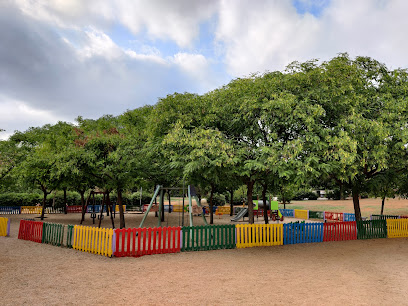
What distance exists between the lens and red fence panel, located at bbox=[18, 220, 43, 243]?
46.5 feet

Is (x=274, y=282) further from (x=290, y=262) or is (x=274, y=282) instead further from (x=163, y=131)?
(x=163, y=131)

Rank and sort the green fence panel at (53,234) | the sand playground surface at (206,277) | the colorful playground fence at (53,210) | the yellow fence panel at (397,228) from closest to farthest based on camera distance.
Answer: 1. the sand playground surface at (206,277)
2. the green fence panel at (53,234)
3. the yellow fence panel at (397,228)
4. the colorful playground fence at (53,210)

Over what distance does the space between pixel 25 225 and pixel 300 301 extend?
44.7ft

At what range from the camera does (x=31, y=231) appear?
14562 millimetres

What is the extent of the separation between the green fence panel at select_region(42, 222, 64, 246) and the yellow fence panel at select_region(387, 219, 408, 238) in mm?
17604

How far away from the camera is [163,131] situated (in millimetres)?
13742

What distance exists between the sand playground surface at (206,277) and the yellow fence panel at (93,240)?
332mm

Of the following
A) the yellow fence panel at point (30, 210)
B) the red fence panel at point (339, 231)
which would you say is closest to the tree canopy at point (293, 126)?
the red fence panel at point (339, 231)

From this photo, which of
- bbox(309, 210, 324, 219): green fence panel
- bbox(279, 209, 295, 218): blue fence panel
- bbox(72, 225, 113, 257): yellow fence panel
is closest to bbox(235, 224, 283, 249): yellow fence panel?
bbox(72, 225, 113, 257): yellow fence panel

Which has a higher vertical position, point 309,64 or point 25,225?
→ point 309,64

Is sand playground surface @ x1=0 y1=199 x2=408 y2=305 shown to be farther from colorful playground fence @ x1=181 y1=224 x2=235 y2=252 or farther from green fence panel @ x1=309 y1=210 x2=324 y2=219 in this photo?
green fence panel @ x1=309 y1=210 x2=324 y2=219

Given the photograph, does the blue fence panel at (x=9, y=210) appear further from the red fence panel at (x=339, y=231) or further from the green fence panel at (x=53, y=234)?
the red fence panel at (x=339, y=231)

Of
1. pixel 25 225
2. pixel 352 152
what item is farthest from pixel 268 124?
pixel 25 225

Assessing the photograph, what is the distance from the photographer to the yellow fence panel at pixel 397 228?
58.3 ft
